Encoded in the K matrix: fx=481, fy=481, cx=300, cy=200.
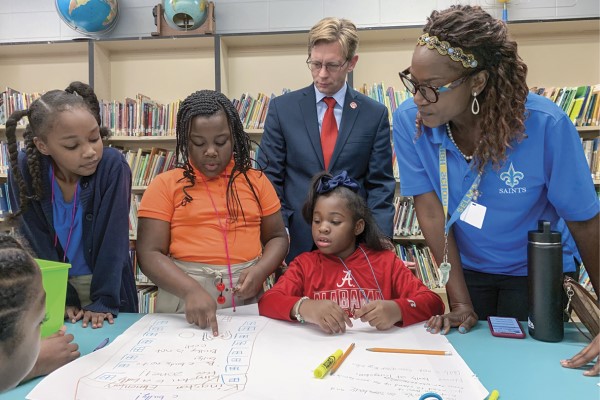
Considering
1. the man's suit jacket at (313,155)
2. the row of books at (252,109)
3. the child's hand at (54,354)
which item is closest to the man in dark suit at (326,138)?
the man's suit jacket at (313,155)

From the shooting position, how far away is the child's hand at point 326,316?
3.78 feet

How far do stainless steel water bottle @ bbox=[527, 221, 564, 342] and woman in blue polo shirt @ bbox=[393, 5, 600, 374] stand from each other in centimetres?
17

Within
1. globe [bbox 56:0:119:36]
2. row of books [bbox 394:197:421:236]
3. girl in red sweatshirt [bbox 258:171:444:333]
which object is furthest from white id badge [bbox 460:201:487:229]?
globe [bbox 56:0:119:36]

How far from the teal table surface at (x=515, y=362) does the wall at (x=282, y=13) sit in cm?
292

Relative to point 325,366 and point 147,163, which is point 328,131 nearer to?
point 325,366

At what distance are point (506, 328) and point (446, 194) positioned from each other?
0.38 meters

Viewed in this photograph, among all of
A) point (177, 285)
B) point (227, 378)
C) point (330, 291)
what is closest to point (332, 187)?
point (330, 291)

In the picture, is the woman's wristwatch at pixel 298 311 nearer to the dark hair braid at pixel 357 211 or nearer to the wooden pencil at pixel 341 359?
the wooden pencil at pixel 341 359

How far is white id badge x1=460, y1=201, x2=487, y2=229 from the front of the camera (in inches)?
50.7

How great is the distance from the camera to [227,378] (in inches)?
35.2

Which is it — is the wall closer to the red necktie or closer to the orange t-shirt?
the red necktie

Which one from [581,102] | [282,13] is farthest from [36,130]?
[581,102]

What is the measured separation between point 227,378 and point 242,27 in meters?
3.27

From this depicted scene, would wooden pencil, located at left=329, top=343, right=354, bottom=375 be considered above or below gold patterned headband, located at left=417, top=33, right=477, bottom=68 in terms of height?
below
